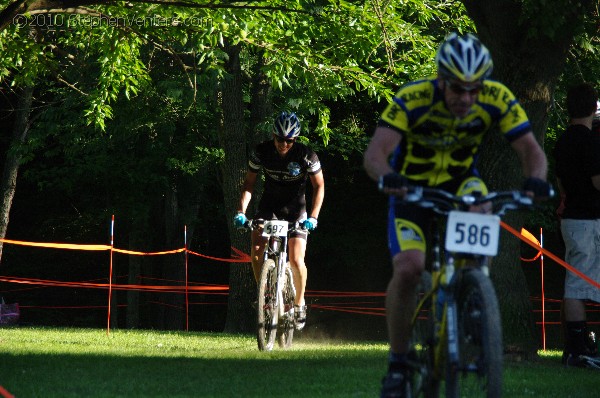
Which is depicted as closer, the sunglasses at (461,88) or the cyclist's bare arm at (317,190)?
the sunglasses at (461,88)

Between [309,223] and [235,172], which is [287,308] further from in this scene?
[235,172]

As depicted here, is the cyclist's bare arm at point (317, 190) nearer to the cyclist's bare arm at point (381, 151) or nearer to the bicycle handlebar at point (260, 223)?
the bicycle handlebar at point (260, 223)

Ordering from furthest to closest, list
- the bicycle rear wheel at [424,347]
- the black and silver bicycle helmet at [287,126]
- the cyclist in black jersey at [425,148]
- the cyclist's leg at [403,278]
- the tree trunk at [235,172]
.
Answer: the tree trunk at [235,172] → the black and silver bicycle helmet at [287,126] → the cyclist's leg at [403,278] → the cyclist in black jersey at [425,148] → the bicycle rear wheel at [424,347]

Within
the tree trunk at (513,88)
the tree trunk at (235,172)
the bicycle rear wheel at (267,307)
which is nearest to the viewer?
the tree trunk at (513,88)

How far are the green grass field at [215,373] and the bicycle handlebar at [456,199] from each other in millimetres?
2157

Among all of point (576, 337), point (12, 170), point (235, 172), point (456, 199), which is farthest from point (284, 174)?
point (12, 170)

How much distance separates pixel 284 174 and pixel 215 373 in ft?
10.2

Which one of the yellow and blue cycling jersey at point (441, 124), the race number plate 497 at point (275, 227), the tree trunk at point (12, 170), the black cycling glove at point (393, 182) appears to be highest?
the tree trunk at point (12, 170)

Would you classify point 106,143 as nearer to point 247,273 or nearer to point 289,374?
point 247,273

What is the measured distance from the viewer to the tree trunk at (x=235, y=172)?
824 inches

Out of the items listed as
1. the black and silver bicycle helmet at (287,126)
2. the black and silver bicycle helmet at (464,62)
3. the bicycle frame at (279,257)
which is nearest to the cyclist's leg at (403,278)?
the black and silver bicycle helmet at (464,62)

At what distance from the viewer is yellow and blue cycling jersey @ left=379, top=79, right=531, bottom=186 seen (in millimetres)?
6012

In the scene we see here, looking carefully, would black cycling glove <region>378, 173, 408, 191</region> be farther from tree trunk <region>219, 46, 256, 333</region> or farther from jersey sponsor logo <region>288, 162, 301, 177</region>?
tree trunk <region>219, 46, 256, 333</region>

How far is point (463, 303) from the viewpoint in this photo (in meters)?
5.57
